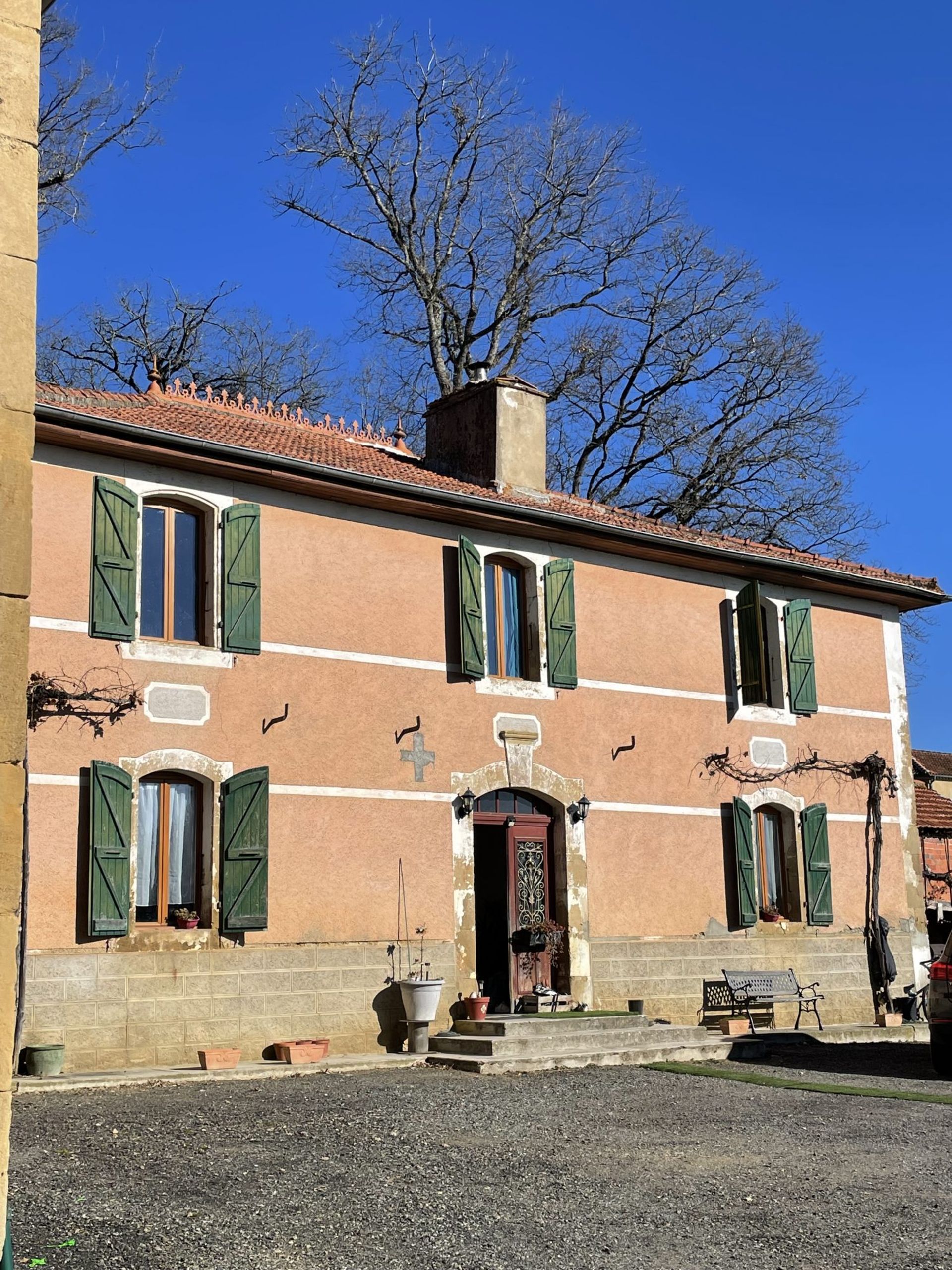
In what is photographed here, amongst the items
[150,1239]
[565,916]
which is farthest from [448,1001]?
[150,1239]

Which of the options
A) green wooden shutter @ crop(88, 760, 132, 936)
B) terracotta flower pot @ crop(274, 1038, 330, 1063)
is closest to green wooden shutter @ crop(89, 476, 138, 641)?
green wooden shutter @ crop(88, 760, 132, 936)

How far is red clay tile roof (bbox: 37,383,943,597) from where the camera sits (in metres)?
14.0

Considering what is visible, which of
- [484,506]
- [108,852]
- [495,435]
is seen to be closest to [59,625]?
[108,852]

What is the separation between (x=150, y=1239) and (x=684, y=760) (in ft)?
36.7

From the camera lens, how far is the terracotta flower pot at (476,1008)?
1381cm

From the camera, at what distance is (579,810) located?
1523 centimetres

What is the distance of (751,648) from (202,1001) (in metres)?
8.05

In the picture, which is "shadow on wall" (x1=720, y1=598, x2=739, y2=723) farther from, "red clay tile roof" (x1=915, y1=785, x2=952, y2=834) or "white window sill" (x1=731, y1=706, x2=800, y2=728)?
→ "red clay tile roof" (x1=915, y1=785, x2=952, y2=834)

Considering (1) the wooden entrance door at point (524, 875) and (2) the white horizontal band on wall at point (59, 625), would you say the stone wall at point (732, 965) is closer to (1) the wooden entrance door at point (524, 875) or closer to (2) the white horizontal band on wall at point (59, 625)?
(1) the wooden entrance door at point (524, 875)

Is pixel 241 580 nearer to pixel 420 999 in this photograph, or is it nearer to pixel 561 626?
pixel 561 626

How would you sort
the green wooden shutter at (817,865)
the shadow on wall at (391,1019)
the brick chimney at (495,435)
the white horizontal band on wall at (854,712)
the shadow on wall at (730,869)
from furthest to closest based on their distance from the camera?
the white horizontal band on wall at (854,712) < the brick chimney at (495,435) < the green wooden shutter at (817,865) < the shadow on wall at (730,869) < the shadow on wall at (391,1019)

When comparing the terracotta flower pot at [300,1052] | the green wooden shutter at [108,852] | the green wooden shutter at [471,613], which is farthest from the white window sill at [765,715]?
the green wooden shutter at [108,852]

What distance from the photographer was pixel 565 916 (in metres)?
15.0

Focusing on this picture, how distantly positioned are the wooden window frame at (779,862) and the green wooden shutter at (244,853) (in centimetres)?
663
